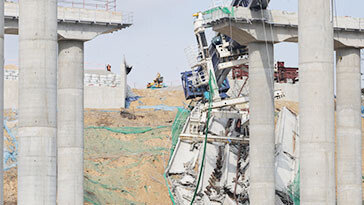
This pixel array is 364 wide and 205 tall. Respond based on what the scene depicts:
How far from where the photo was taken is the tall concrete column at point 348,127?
50.1 meters

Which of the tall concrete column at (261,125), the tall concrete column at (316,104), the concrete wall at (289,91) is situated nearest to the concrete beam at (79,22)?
the tall concrete column at (261,125)

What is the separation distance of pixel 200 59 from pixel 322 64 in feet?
83.9

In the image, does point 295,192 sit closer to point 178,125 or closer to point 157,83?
point 178,125

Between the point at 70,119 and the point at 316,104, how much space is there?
49.7 feet

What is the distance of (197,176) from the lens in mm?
58406

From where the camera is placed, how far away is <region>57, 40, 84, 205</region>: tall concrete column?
4525 cm

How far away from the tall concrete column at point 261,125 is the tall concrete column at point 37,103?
60.4 ft

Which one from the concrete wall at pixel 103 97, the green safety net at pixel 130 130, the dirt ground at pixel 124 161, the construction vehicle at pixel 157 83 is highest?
the construction vehicle at pixel 157 83

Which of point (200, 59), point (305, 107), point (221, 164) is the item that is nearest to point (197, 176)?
point (221, 164)

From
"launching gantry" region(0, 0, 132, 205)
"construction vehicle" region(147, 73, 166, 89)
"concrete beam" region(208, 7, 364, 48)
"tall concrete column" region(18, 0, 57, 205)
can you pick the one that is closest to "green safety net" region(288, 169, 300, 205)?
"concrete beam" region(208, 7, 364, 48)

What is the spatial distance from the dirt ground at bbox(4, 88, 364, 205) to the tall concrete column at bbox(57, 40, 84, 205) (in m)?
8.35

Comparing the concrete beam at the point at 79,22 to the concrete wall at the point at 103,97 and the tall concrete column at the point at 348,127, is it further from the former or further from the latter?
the concrete wall at the point at 103,97

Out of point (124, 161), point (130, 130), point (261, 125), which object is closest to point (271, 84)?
point (261, 125)

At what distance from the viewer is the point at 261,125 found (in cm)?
4969
